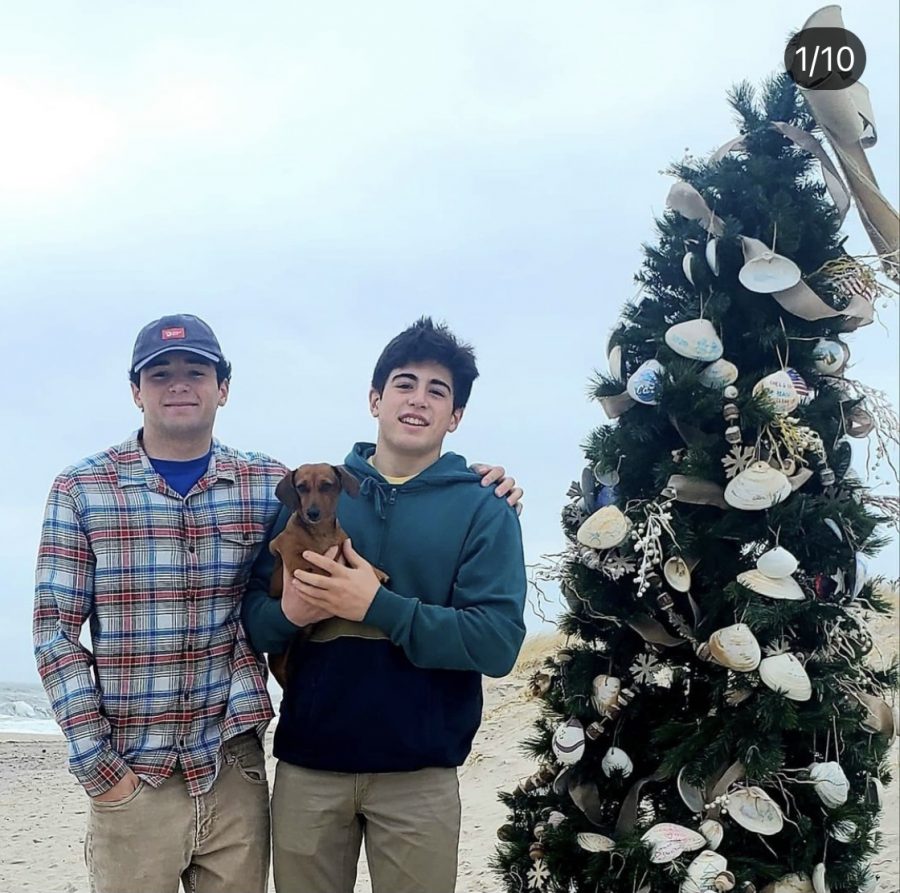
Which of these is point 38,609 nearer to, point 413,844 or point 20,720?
point 413,844

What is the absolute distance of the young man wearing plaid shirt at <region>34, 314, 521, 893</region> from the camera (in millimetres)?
2262

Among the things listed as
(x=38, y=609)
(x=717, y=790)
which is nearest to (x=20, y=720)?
(x=38, y=609)

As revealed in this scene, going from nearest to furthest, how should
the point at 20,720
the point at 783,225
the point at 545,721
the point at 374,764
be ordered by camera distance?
the point at 374,764 → the point at 783,225 → the point at 545,721 → the point at 20,720

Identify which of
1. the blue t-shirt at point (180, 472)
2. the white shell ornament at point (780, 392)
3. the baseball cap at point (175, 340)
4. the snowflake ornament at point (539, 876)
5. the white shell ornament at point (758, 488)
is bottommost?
the snowflake ornament at point (539, 876)

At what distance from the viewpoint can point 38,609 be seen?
7.47 ft

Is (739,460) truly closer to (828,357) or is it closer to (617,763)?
(828,357)

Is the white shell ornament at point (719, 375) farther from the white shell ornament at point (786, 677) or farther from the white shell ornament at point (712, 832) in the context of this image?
the white shell ornament at point (712, 832)

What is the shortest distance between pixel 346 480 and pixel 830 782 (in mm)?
1427

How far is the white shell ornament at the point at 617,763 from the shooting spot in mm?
2418

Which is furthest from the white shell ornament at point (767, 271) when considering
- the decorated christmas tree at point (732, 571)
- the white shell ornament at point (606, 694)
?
the white shell ornament at point (606, 694)

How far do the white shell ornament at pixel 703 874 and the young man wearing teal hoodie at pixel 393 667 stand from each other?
58 centimetres

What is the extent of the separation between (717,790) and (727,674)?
29 centimetres

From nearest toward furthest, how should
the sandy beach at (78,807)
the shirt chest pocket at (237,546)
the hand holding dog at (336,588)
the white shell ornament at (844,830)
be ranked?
the hand holding dog at (336,588)
the white shell ornament at (844,830)
the shirt chest pocket at (237,546)
the sandy beach at (78,807)

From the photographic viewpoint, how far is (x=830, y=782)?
7.35 ft
